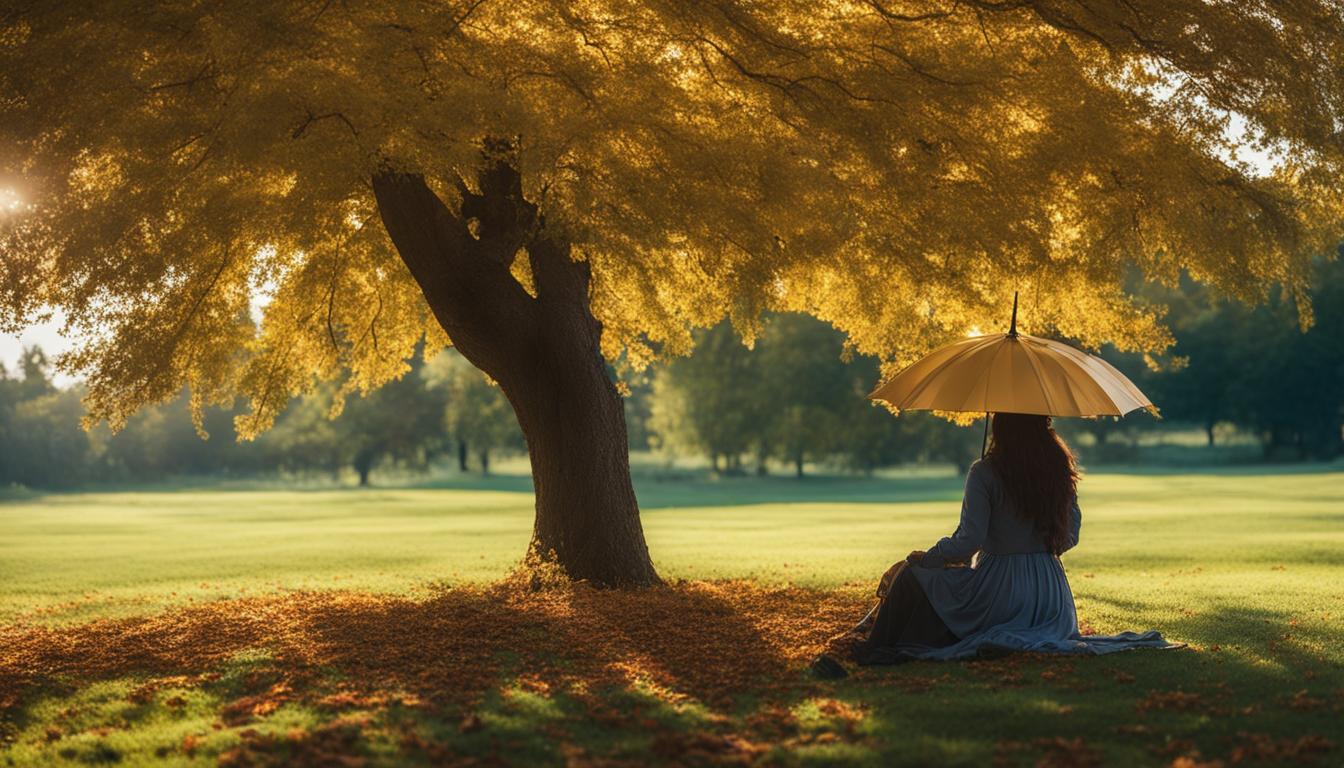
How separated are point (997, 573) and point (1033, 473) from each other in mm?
727

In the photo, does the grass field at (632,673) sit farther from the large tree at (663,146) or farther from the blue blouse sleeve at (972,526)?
the large tree at (663,146)

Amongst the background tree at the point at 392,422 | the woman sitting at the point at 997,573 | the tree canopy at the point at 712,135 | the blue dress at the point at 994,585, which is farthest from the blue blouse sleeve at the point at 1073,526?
the background tree at the point at 392,422

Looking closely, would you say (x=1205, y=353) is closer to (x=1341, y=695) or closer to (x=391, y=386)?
(x=391, y=386)

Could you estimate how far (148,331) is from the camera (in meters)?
11.3

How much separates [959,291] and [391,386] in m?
58.1

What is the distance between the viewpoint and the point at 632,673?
7598mm

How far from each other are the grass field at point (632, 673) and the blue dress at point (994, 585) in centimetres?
23

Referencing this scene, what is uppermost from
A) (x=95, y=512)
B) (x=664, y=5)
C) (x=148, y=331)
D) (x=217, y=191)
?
(x=664, y=5)

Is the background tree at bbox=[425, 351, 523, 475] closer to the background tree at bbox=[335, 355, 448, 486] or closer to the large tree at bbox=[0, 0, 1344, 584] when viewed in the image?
the background tree at bbox=[335, 355, 448, 486]

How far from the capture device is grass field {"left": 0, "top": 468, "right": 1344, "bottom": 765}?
5.72 metres

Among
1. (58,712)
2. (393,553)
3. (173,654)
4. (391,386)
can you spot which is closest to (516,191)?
(173,654)

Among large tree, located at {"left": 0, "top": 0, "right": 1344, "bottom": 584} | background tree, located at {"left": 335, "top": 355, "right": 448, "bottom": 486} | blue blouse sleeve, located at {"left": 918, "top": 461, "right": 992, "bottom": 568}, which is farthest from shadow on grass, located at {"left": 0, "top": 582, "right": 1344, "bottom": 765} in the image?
background tree, located at {"left": 335, "top": 355, "right": 448, "bottom": 486}

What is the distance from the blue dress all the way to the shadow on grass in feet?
0.74

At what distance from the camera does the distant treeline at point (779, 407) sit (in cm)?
6034
